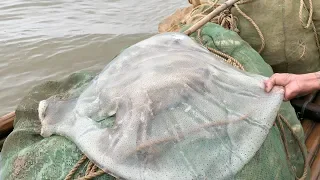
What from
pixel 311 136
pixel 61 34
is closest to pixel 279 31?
pixel 311 136

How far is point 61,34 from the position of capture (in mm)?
6883

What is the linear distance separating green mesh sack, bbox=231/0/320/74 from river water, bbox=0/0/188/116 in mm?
3193

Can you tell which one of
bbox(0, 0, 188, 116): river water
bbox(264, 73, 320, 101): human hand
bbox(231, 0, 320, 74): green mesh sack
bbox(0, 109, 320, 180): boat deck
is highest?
bbox(264, 73, 320, 101): human hand

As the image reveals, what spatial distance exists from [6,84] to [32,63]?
0.69m

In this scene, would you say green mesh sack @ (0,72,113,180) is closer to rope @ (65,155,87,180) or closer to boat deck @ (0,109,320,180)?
rope @ (65,155,87,180)

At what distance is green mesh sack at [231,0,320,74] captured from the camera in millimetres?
2969

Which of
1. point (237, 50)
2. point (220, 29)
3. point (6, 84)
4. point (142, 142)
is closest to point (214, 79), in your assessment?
point (142, 142)

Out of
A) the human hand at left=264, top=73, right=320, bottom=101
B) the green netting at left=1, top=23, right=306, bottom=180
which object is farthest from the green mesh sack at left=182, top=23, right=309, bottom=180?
the human hand at left=264, top=73, right=320, bottom=101

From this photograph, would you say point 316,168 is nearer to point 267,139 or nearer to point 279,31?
point 267,139

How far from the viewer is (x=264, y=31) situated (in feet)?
9.88

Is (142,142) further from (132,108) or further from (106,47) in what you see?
(106,47)

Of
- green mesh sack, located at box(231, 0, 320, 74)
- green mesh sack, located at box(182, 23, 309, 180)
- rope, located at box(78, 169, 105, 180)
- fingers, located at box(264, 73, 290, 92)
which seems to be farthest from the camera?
green mesh sack, located at box(231, 0, 320, 74)

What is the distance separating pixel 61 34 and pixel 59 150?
550cm

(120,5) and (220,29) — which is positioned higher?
(220,29)
